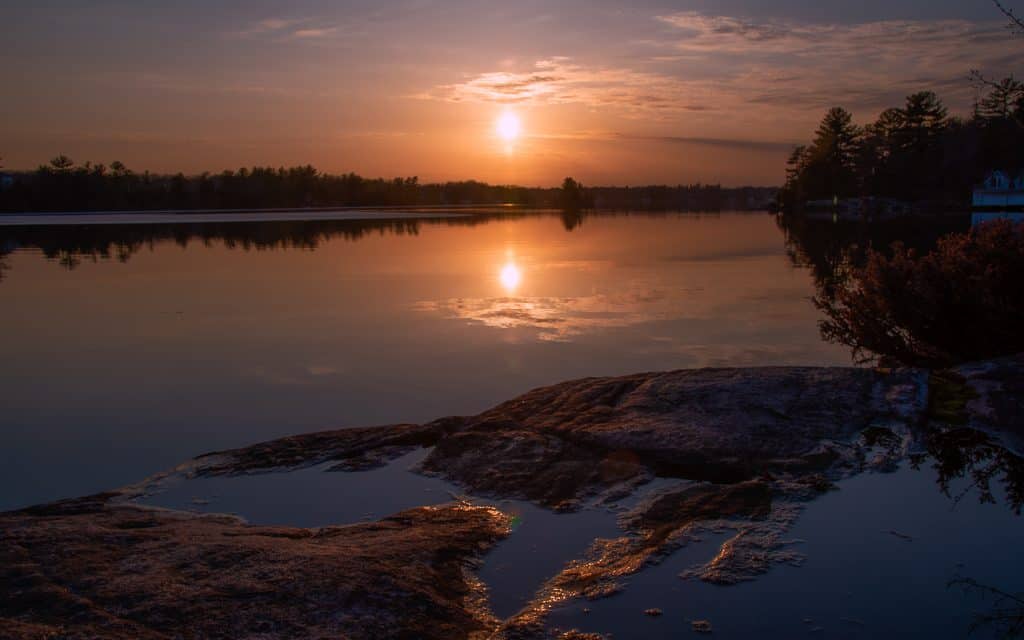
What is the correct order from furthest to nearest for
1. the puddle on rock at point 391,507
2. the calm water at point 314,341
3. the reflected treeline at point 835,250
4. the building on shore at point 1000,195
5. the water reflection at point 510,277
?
the building on shore at point 1000,195, the reflected treeline at point 835,250, the water reflection at point 510,277, the calm water at point 314,341, the puddle on rock at point 391,507

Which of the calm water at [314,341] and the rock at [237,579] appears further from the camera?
the calm water at [314,341]

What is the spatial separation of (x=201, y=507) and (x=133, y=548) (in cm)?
136

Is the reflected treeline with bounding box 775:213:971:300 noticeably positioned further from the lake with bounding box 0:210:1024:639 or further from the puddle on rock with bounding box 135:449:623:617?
the puddle on rock with bounding box 135:449:623:617

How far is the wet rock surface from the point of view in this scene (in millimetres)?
4336

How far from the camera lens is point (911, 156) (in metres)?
88.4

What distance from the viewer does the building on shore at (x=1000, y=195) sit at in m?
68.1

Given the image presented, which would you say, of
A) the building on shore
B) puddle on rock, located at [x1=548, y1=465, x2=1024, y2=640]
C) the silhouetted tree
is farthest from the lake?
the building on shore

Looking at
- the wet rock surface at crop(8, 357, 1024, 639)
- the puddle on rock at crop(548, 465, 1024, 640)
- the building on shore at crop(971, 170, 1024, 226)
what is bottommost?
the puddle on rock at crop(548, 465, 1024, 640)

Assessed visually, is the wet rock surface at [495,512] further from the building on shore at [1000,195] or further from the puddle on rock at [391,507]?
the building on shore at [1000,195]

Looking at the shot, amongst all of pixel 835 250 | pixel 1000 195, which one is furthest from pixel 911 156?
pixel 835 250

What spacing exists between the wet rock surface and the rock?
0.6 inches

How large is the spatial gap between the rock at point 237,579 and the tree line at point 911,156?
8285 cm

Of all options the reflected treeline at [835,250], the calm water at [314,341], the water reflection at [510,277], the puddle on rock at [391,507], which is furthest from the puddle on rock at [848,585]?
the water reflection at [510,277]

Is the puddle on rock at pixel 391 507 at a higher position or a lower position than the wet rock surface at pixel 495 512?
lower
